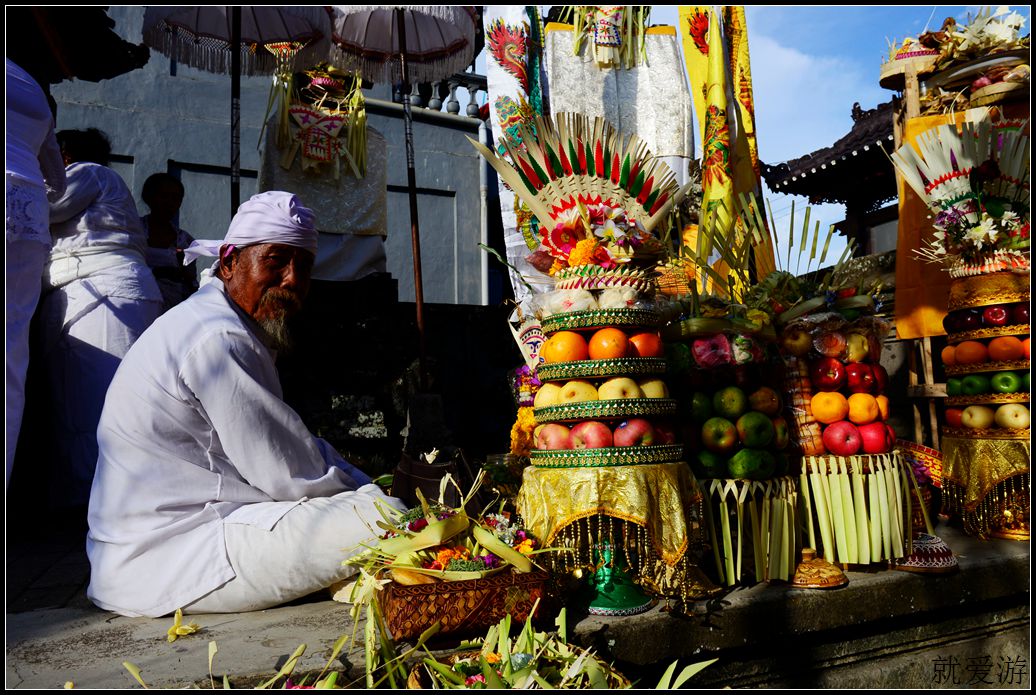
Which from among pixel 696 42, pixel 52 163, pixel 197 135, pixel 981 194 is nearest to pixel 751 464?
pixel 981 194

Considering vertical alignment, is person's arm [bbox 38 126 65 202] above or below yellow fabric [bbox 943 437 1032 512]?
above

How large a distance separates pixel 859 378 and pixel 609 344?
1.17m

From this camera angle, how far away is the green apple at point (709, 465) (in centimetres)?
271

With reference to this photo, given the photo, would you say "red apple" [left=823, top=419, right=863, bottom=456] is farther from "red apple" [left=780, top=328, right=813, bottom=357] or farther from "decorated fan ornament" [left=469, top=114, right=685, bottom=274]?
"decorated fan ornament" [left=469, top=114, right=685, bottom=274]

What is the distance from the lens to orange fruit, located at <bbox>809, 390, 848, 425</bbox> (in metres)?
2.88

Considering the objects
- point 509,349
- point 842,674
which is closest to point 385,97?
point 509,349

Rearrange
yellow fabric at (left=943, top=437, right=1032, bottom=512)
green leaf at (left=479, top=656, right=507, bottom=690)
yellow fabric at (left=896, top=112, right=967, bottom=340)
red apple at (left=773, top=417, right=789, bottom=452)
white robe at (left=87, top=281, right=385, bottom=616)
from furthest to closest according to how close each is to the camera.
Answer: yellow fabric at (left=896, top=112, right=967, bottom=340) < yellow fabric at (left=943, top=437, right=1032, bottom=512) < red apple at (left=773, top=417, right=789, bottom=452) < white robe at (left=87, top=281, right=385, bottom=616) < green leaf at (left=479, top=656, right=507, bottom=690)

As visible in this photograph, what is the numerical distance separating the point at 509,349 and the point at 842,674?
4075mm

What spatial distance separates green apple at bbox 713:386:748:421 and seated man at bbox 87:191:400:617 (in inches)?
52.8

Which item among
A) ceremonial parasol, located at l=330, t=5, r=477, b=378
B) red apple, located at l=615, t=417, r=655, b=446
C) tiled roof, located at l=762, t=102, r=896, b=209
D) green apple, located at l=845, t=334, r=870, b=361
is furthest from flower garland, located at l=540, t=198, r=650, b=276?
tiled roof, located at l=762, t=102, r=896, b=209

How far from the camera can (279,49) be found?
6.16 meters

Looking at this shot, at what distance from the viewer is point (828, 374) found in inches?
114

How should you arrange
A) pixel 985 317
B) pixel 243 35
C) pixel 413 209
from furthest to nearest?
pixel 243 35 < pixel 413 209 < pixel 985 317

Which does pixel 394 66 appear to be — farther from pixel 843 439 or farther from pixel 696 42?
pixel 843 439
